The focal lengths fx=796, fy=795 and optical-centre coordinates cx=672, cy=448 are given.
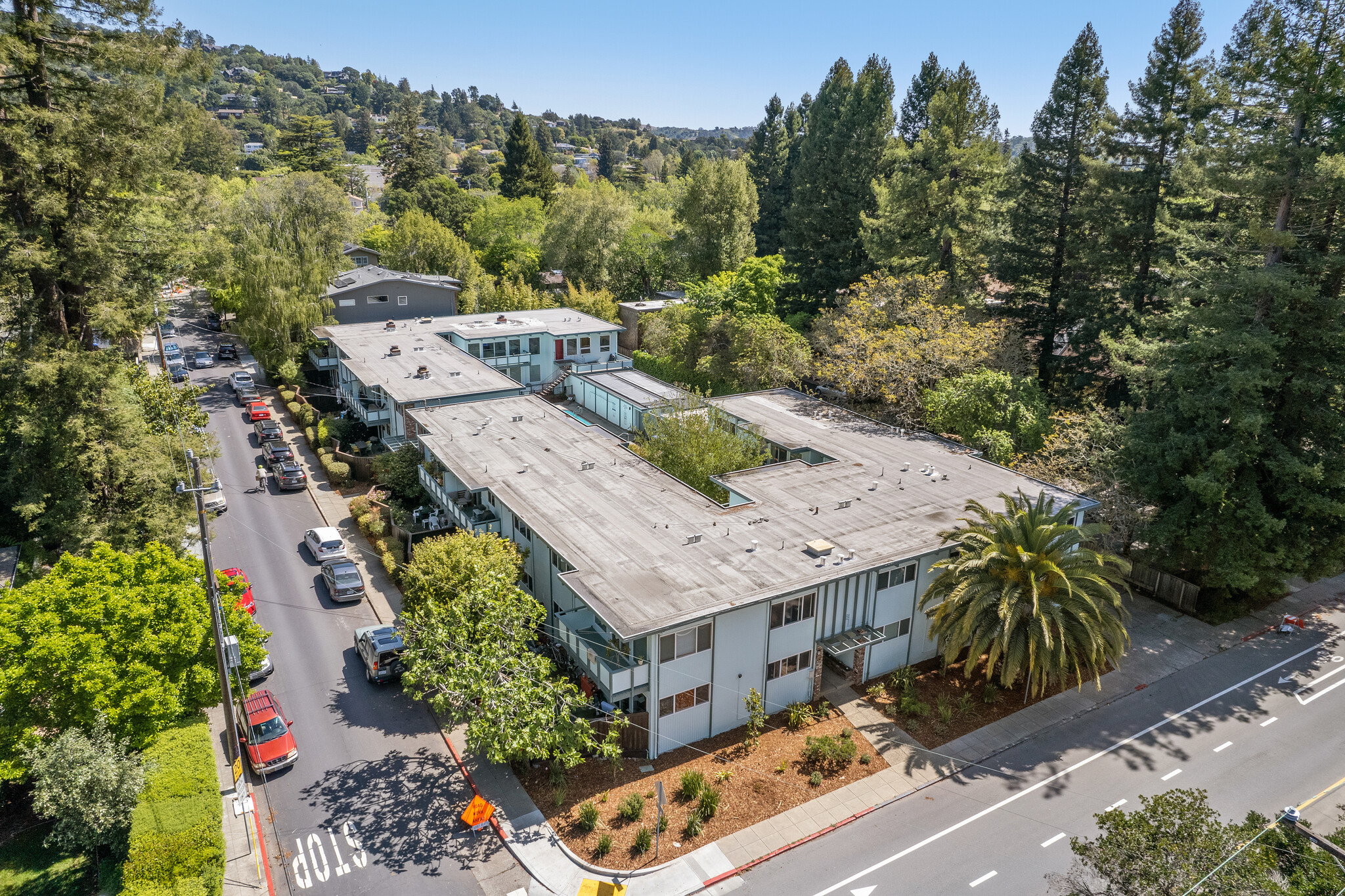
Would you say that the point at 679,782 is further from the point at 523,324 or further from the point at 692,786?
the point at 523,324

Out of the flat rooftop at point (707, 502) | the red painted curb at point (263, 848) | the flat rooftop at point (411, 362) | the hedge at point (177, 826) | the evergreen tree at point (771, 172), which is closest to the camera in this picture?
the hedge at point (177, 826)

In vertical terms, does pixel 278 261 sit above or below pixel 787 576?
above

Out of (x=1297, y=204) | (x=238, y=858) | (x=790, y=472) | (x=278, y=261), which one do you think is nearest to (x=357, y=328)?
(x=278, y=261)

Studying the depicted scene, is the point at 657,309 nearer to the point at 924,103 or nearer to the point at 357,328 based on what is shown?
the point at 357,328

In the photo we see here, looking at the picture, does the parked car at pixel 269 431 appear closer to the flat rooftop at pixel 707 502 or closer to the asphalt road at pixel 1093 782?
the flat rooftop at pixel 707 502

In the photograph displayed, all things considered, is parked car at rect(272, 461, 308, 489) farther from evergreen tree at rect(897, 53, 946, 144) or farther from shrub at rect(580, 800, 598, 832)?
evergreen tree at rect(897, 53, 946, 144)

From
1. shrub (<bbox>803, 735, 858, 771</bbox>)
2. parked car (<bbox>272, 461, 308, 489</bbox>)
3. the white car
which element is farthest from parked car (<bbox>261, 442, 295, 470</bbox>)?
shrub (<bbox>803, 735, 858, 771</bbox>)

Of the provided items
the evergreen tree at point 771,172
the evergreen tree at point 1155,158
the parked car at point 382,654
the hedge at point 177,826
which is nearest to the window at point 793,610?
the parked car at point 382,654
